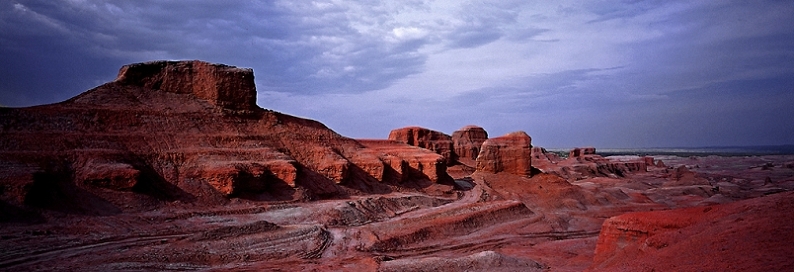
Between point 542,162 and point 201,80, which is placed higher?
point 201,80

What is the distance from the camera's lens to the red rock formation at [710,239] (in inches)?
285

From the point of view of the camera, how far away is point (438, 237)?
74.3 ft

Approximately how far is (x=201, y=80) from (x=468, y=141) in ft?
154

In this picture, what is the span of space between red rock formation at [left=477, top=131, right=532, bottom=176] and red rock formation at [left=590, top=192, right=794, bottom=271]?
28.8 metres

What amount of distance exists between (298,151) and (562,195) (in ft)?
71.6

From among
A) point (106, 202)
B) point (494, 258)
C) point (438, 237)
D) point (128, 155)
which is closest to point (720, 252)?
point (494, 258)

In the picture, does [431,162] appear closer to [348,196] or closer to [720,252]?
[348,196]

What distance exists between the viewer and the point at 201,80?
32.1 meters

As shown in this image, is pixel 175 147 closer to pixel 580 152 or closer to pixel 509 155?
pixel 509 155

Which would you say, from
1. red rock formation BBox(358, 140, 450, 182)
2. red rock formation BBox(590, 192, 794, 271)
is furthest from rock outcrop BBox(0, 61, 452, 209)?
red rock formation BBox(590, 192, 794, 271)

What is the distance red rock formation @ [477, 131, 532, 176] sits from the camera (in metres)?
40.8

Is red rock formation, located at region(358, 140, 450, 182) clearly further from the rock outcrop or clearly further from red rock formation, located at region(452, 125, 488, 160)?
red rock formation, located at region(452, 125, 488, 160)

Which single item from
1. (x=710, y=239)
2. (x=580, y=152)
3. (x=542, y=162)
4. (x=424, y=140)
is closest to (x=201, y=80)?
(x=710, y=239)

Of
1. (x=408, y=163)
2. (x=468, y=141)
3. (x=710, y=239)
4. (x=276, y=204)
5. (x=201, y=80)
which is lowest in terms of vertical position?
(x=276, y=204)
